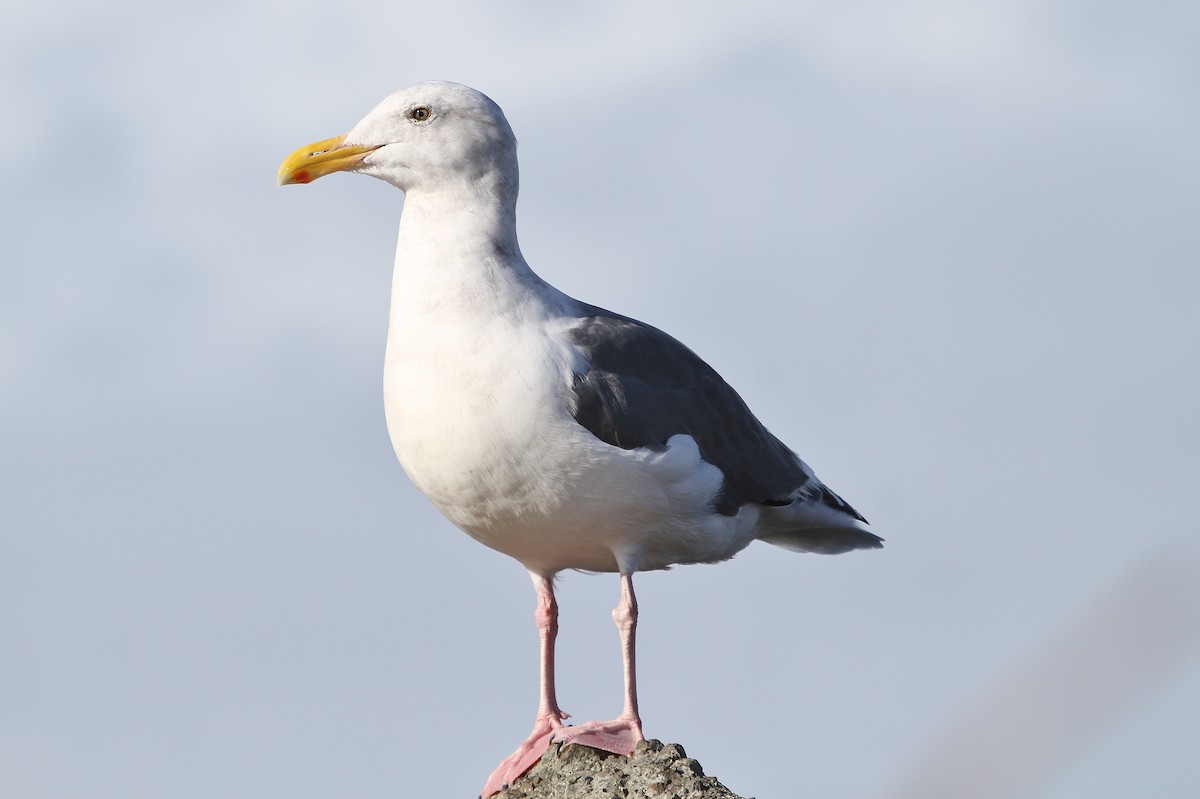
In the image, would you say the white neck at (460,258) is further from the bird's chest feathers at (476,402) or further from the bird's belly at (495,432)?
the bird's belly at (495,432)

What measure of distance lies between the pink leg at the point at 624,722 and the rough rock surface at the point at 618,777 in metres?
0.06

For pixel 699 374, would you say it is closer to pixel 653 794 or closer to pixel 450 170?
pixel 450 170

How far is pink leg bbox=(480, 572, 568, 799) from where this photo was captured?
1054 cm

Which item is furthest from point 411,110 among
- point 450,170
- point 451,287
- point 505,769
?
point 505,769

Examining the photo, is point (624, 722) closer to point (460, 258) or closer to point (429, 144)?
point (460, 258)

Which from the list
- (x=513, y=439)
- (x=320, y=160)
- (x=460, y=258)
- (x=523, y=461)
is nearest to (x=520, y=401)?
(x=513, y=439)

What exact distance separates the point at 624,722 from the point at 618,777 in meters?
1.05

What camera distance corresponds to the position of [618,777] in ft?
31.2

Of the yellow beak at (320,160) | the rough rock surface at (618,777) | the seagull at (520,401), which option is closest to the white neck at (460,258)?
the seagull at (520,401)

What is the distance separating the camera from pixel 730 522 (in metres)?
11.6

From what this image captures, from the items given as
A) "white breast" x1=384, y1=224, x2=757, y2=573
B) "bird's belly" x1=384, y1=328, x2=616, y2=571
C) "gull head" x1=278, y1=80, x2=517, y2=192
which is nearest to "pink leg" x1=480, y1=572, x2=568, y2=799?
"white breast" x1=384, y1=224, x2=757, y2=573

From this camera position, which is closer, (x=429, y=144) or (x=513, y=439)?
(x=513, y=439)

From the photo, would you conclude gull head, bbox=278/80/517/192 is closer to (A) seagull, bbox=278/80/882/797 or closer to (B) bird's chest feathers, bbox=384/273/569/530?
(A) seagull, bbox=278/80/882/797

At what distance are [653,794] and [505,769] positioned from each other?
5.54ft
